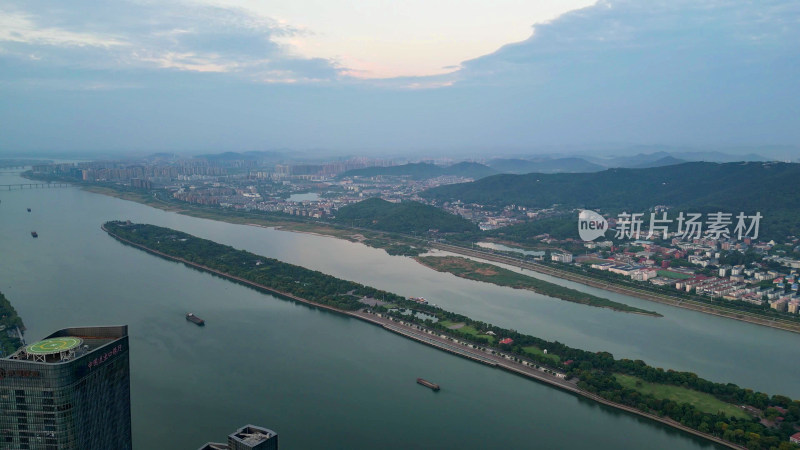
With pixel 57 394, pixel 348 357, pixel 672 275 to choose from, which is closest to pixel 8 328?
pixel 348 357

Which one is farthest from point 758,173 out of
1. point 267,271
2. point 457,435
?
point 457,435

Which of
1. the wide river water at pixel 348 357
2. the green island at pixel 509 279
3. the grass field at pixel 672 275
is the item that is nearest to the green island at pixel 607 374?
the wide river water at pixel 348 357

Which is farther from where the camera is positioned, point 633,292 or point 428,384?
point 633,292

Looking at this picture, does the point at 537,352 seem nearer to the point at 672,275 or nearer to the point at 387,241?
the point at 672,275

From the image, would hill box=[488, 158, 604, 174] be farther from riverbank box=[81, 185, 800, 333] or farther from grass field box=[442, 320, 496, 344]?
grass field box=[442, 320, 496, 344]

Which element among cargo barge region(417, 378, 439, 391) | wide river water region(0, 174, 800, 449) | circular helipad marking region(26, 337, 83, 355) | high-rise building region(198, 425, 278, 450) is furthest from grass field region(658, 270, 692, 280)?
circular helipad marking region(26, 337, 83, 355)

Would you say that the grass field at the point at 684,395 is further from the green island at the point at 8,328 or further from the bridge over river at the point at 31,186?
the bridge over river at the point at 31,186

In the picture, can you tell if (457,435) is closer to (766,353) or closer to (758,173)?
(766,353)
